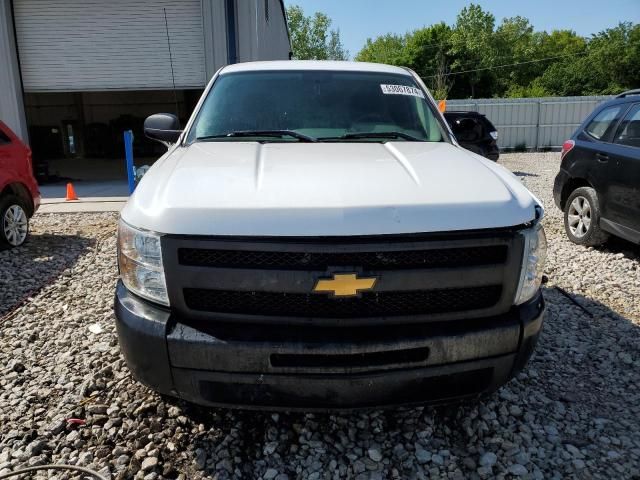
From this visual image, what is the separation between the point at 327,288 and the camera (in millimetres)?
1997

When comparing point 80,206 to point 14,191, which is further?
point 80,206

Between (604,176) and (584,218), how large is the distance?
65 centimetres

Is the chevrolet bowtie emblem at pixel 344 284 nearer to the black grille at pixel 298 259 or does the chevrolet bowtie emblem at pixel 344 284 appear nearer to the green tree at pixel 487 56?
the black grille at pixel 298 259

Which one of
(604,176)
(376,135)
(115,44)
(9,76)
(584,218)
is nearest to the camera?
(376,135)

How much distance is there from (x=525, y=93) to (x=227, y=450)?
51959mm

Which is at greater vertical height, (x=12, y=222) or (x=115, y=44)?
(x=115, y=44)

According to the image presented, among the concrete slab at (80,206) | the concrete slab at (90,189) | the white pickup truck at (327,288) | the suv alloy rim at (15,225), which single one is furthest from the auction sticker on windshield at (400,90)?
the concrete slab at (90,189)

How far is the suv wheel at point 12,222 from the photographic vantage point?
5965 mm

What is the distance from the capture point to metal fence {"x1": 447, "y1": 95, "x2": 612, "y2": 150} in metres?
21.6

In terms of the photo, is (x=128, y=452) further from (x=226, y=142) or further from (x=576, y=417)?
(x=576, y=417)

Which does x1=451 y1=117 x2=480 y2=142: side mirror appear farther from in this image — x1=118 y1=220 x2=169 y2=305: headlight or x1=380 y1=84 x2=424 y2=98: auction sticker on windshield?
x1=118 y1=220 x2=169 y2=305: headlight

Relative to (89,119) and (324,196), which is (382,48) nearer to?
(89,119)

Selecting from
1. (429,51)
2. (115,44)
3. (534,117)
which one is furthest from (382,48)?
(115,44)

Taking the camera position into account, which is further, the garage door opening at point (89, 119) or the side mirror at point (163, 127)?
the garage door opening at point (89, 119)
